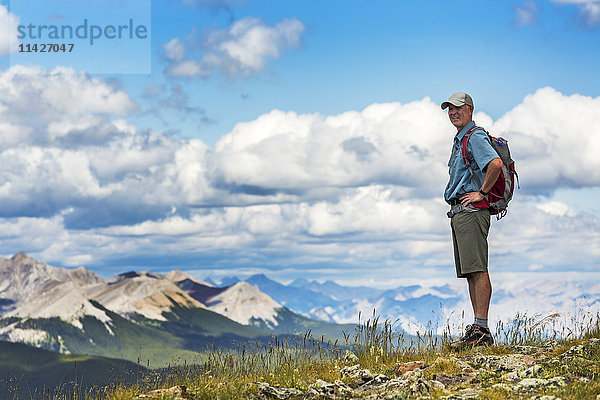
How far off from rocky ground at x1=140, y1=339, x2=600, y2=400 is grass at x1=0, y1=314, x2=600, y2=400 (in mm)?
33

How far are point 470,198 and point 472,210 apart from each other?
22cm

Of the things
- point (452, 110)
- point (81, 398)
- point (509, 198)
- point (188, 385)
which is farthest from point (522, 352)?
point (81, 398)

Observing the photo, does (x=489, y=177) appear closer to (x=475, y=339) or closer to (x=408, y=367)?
(x=475, y=339)

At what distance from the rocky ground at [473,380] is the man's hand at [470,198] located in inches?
100

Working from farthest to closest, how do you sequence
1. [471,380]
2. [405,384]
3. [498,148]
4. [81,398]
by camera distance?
[498,148]
[81,398]
[471,380]
[405,384]

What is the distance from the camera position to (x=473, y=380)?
942 centimetres

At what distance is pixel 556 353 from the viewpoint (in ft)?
35.3

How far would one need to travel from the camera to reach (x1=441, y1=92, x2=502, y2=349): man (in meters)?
11.2

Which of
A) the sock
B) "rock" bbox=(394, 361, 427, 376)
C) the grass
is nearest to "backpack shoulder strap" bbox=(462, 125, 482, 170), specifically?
the sock

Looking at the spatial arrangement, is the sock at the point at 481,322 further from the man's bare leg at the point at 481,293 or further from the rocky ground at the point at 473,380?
the rocky ground at the point at 473,380

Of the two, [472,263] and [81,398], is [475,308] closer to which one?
[472,263]

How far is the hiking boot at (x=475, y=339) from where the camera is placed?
11.6 metres

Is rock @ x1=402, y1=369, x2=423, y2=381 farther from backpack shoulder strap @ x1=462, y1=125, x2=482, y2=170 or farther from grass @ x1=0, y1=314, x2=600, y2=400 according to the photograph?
backpack shoulder strap @ x1=462, y1=125, x2=482, y2=170

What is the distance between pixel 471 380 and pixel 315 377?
2.32 metres
